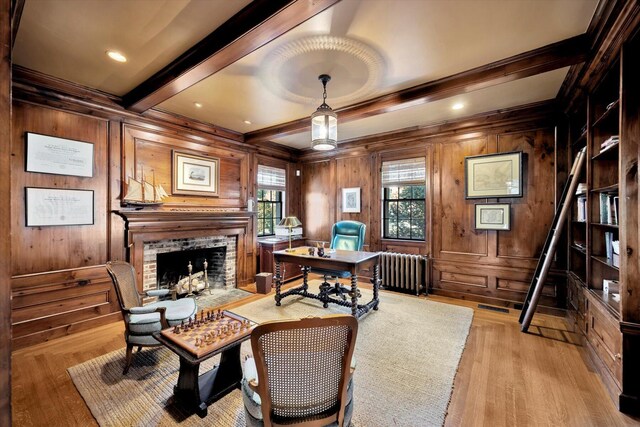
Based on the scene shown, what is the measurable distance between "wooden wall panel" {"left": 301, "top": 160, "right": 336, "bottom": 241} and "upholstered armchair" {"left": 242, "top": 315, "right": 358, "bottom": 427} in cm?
445

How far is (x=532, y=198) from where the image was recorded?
3760 millimetres

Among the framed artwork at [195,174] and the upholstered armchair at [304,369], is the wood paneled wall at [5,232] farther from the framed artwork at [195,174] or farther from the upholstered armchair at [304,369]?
the framed artwork at [195,174]

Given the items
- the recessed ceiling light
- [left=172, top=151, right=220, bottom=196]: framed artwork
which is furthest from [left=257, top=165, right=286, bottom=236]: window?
the recessed ceiling light

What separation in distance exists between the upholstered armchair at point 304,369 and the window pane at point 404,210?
13.0 feet

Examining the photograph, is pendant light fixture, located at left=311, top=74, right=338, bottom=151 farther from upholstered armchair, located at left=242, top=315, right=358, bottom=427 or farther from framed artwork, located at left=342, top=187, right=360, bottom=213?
framed artwork, located at left=342, top=187, right=360, bottom=213

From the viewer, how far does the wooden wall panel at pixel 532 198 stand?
3.67 metres

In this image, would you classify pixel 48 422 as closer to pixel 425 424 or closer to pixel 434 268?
pixel 425 424

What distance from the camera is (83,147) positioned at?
315 cm

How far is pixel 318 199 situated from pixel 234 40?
415 centimetres

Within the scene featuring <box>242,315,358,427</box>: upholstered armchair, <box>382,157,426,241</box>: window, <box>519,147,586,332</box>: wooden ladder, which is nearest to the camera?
<box>242,315,358,427</box>: upholstered armchair

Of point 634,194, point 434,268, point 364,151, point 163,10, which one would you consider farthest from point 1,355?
point 364,151

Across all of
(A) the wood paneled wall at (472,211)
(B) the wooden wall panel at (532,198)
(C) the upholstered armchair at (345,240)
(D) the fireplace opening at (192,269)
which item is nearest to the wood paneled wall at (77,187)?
(D) the fireplace opening at (192,269)

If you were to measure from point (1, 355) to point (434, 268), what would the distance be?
184 inches

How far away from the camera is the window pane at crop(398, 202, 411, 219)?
4938 mm
